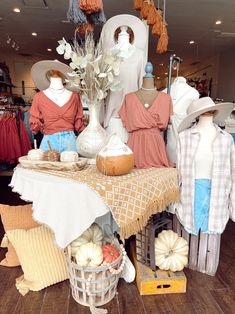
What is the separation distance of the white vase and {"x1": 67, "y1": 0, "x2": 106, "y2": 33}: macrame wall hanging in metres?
0.60

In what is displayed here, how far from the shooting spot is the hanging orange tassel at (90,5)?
159 centimetres

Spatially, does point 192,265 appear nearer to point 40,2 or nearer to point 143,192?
point 143,192

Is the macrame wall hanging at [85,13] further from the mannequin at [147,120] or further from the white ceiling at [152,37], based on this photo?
the white ceiling at [152,37]

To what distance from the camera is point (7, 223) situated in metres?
1.76

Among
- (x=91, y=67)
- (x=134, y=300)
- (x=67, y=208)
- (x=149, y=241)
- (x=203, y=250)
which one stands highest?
(x=91, y=67)

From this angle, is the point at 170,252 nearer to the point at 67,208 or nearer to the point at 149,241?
the point at 149,241

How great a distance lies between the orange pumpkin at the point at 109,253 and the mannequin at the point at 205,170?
1.71ft

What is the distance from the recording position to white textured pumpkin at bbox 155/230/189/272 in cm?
158

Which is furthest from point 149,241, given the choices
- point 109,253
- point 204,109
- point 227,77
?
point 227,77

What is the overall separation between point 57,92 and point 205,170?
112cm

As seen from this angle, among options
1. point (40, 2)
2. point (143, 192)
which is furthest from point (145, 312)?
point (40, 2)

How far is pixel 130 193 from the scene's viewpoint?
1.22 m

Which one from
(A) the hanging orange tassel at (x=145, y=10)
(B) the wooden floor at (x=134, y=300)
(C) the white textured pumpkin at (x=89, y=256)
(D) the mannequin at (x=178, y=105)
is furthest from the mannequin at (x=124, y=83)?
(B) the wooden floor at (x=134, y=300)

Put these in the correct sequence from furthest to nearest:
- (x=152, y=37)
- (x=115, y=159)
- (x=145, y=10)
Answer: (x=152, y=37) → (x=145, y=10) → (x=115, y=159)
